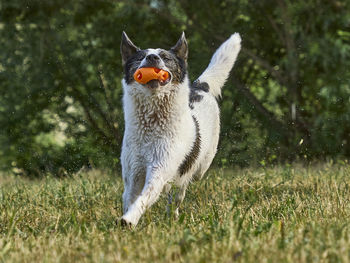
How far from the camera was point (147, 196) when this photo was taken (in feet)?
11.7

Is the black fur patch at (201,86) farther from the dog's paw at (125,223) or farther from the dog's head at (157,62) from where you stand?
the dog's paw at (125,223)

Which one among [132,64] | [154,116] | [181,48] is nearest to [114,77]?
[181,48]

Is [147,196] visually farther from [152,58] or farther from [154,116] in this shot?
[152,58]

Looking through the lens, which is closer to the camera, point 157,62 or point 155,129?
point 157,62

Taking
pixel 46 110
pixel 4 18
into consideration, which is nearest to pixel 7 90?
pixel 46 110

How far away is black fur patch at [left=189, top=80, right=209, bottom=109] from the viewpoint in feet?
16.6

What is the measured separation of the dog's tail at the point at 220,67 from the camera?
5.65m

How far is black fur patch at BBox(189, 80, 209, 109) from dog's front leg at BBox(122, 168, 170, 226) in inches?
52.5

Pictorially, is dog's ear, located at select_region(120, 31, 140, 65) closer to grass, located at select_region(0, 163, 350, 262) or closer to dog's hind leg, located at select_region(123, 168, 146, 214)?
dog's hind leg, located at select_region(123, 168, 146, 214)

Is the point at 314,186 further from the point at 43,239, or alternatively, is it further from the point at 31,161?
the point at 31,161

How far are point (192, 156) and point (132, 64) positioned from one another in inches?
39.1

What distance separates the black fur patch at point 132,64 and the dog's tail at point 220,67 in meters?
1.67

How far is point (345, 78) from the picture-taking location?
729 cm

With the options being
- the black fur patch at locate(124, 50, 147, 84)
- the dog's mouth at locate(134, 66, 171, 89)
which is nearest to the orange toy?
the dog's mouth at locate(134, 66, 171, 89)
